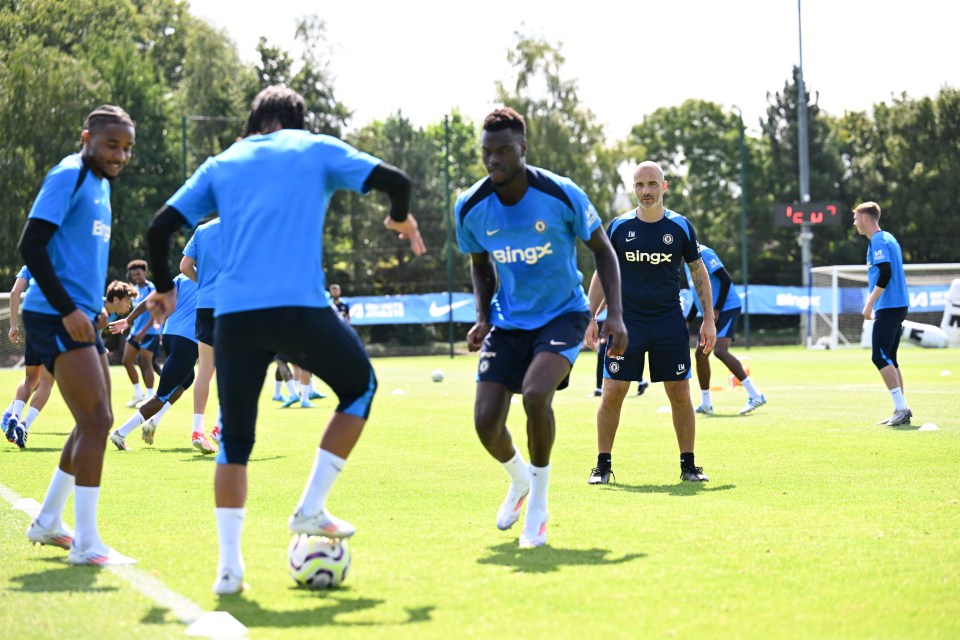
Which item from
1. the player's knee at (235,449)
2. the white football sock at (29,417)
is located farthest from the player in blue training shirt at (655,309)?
the white football sock at (29,417)

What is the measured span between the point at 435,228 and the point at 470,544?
146 ft

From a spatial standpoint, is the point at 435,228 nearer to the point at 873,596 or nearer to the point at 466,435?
the point at 466,435

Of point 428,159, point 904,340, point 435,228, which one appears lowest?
point 904,340

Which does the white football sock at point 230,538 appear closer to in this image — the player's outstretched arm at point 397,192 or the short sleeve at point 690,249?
the player's outstretched arm at point 397,192

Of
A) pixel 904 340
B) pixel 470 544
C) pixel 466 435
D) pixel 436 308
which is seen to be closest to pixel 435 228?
pixel 436 308

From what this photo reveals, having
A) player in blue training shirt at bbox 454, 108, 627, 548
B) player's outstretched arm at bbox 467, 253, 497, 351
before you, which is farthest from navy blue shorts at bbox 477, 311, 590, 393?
player's outstretched arm at bbox 467, 253, 497, 351

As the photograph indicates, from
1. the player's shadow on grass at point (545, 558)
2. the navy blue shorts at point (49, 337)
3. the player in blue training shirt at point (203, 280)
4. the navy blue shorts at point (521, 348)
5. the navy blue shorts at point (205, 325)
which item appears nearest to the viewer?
the player's shadow on grass at point (545, 558)

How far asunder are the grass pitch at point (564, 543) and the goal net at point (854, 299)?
2969 cm

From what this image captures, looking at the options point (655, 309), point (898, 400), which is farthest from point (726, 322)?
point (655, 309)

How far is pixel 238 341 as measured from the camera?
18.1 ft

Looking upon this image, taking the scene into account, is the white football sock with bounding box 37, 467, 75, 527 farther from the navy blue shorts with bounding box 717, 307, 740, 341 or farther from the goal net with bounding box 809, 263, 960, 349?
the goal net with bounding box 809, 263, 960, 349

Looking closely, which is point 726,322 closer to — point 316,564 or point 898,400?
point 898,400

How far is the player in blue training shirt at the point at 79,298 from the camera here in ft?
20.4

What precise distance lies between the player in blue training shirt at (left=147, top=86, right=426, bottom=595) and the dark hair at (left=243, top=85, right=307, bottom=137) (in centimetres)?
8
